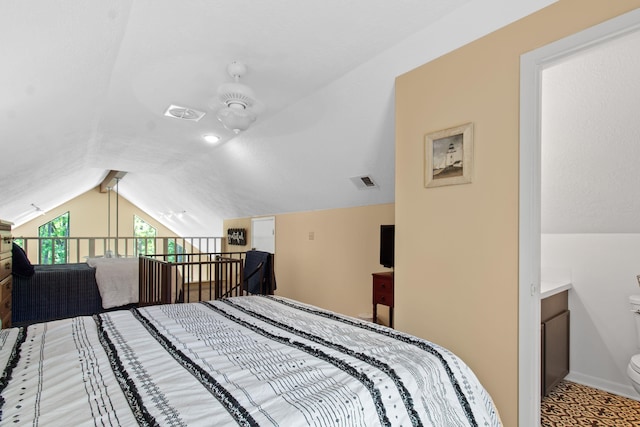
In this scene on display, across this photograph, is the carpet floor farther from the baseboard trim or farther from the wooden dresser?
the wooden dresser

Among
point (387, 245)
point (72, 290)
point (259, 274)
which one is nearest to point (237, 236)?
point (259, 274)

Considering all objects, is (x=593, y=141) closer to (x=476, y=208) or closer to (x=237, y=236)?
(x=476, y=208)

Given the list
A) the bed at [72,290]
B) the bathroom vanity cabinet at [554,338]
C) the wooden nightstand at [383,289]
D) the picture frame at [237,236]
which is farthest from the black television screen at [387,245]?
the picture frame at [237,236]

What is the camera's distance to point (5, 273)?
284cm

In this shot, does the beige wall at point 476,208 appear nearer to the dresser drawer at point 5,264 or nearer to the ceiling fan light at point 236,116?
the ceiling fan light at point 236,116

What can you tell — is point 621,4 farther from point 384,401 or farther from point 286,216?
point 286,216

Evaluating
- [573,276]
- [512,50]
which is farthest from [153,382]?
[573,276]

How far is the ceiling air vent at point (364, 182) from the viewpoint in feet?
10.5

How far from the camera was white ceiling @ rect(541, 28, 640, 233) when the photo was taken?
1877 millimetres

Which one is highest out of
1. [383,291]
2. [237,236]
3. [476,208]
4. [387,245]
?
[476,208]

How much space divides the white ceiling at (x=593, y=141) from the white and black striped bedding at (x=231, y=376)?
5.36ft

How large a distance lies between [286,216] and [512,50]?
3.56 metres

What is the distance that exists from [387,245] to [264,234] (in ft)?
9.62

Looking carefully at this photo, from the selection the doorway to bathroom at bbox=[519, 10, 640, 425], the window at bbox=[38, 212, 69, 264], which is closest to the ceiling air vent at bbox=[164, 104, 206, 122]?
the doorway to bathroom at bbox=[519, 10, 640, 425]
